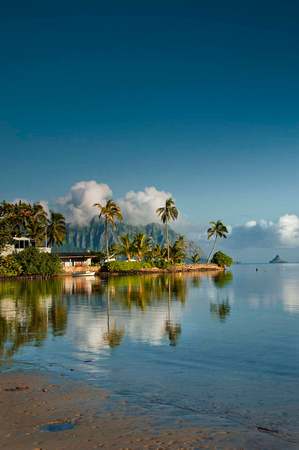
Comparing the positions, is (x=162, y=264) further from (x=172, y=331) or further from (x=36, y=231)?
(x=172, y=331)

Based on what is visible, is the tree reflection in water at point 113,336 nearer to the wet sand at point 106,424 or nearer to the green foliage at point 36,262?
the wet sand at point 106,424

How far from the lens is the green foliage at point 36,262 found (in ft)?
238

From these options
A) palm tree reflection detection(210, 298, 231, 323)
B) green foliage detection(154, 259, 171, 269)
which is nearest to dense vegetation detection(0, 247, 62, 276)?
green foliage detection(154, 259, 171, 269)

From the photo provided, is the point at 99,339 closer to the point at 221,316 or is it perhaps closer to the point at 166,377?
the point at 166,377

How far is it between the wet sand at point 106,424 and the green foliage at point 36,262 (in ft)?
217

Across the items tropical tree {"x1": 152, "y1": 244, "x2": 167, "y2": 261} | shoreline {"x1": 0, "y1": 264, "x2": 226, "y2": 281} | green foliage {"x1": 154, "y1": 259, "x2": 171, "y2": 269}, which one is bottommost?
shoreline {"x1": 0, "y1": 264, "x2": 226, "y2": 281}

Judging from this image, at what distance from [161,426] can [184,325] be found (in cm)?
1118

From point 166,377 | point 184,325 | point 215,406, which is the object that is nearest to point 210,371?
point 166,377

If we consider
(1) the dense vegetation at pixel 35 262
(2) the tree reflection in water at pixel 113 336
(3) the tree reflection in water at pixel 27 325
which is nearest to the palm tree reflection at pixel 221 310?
(2) the tree reflection in water at pixel 113 336

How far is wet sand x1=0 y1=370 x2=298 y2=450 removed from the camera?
18.4ft

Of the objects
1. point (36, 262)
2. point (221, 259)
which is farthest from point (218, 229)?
point (36, 262)

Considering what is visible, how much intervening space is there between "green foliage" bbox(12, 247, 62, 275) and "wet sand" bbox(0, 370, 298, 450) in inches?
2604

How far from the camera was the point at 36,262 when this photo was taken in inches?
2936

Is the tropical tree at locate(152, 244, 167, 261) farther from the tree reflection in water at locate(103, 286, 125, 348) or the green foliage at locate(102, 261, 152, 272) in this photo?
the tree reflection in water at locate(103, 286, 125, 348)
